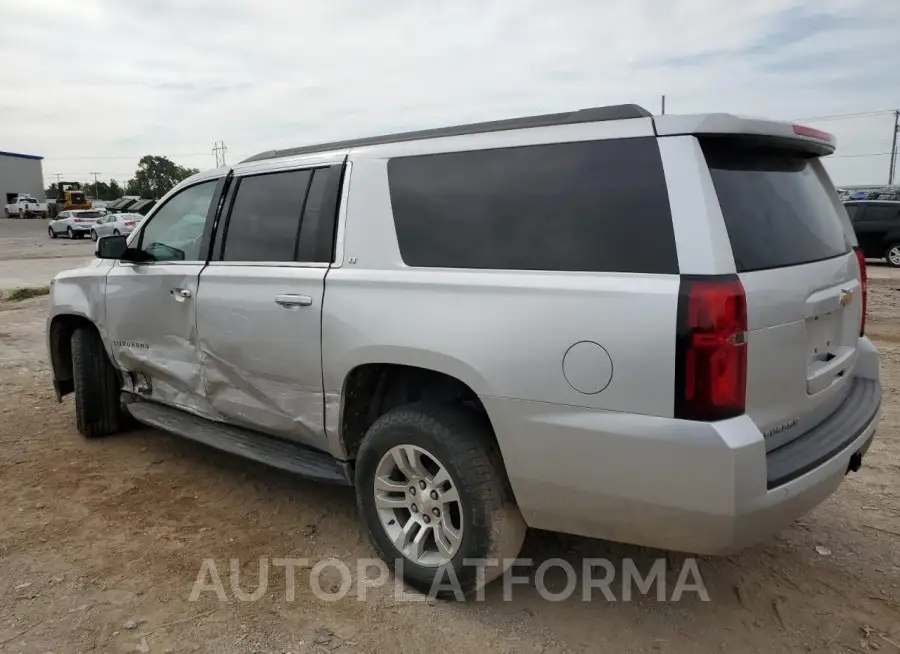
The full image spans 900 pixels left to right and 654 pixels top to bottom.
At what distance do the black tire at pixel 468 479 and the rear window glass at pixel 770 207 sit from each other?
1166 millimetres

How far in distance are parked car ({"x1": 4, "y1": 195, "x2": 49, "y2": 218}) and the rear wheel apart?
60.4m

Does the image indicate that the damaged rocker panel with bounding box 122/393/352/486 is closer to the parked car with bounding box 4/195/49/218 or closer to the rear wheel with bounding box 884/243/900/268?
the rear wheel with bounding box 884/243/900/268

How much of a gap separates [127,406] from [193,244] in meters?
1.33

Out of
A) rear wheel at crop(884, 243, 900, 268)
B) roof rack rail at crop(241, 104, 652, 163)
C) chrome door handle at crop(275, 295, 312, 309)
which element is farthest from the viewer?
rear wheel at crop(884, 243, 900, 268)

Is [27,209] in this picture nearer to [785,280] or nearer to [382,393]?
[382,393]

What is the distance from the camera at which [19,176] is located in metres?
67.1

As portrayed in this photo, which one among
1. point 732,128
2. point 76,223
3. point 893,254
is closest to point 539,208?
point 732,128

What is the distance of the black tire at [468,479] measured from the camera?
104 inches

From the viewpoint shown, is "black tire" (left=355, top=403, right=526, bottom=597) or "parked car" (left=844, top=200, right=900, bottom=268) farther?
"parked car" (left=844, top=200, right=900, bottom=268)

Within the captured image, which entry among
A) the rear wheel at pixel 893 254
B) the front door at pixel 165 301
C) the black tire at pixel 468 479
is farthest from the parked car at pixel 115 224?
the black tire at pixel 468 479

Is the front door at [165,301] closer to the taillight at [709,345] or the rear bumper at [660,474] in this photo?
the rear bumper at [660,474]

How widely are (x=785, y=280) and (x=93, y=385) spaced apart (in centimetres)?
444

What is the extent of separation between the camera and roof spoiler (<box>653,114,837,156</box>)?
89.4 inches

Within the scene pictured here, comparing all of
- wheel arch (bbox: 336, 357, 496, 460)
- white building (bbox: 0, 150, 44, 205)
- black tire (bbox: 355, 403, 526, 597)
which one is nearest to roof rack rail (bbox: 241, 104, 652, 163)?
wheel arch (bbox: 336, 357, 496, 460)
